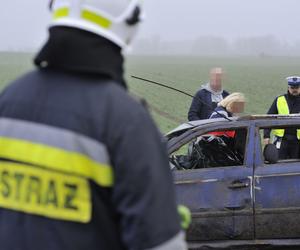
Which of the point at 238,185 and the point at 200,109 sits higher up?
the point at 200,109

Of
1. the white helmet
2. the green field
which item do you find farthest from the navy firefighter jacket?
the green field

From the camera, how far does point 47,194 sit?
172 centimetres

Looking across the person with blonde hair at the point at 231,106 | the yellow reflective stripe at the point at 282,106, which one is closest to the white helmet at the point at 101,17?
the person with blonde hair at the point at 231,106

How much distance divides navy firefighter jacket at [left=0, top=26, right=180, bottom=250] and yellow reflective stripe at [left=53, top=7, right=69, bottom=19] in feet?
0.52

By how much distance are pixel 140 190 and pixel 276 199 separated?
159 inches

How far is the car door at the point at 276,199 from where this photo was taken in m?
5.40

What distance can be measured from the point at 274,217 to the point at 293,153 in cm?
141

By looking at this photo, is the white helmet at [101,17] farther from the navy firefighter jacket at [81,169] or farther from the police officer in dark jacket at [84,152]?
the navy firefighter jacket at [81,169]

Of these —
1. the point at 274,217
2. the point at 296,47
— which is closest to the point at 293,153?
the point at 274,217

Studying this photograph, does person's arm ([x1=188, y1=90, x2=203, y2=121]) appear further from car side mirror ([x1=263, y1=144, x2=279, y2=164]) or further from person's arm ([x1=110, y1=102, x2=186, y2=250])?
person's arm ([x1=110, y1=102, x2=186, y2=250])

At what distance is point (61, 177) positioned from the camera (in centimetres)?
169

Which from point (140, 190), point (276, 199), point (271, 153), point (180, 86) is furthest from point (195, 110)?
point (140, 190)

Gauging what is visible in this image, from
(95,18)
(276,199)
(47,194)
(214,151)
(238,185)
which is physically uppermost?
(95,18)

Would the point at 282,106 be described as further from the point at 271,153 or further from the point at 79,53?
the point at 79,53
